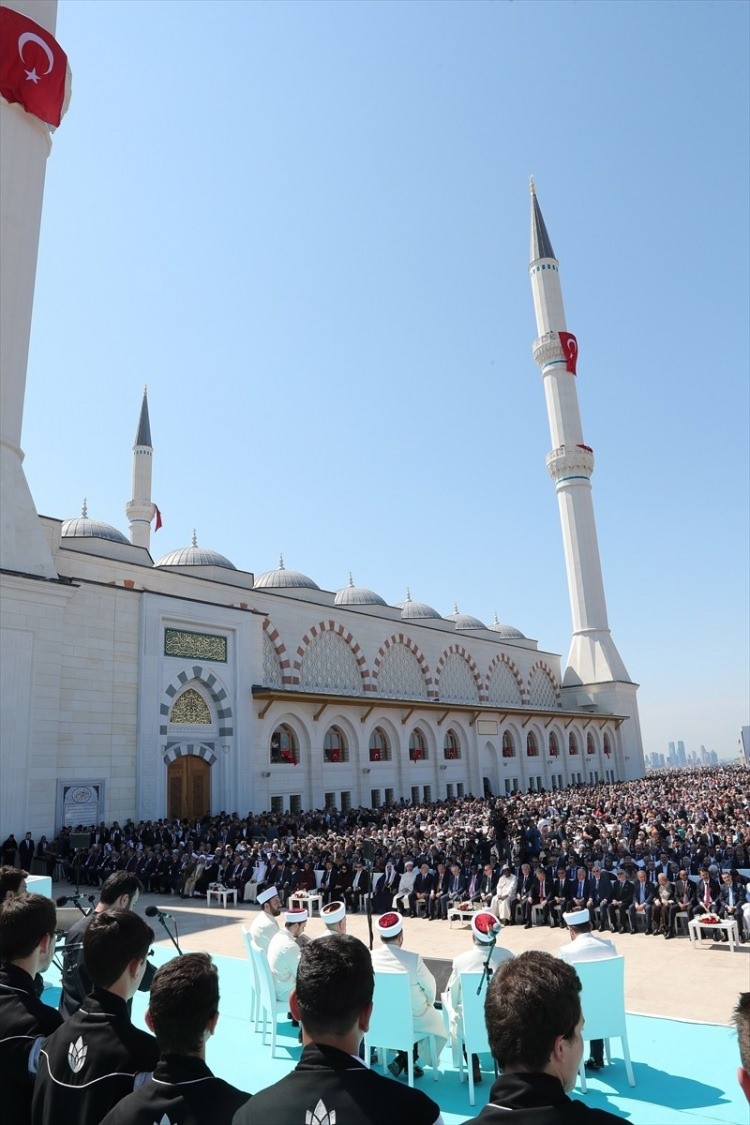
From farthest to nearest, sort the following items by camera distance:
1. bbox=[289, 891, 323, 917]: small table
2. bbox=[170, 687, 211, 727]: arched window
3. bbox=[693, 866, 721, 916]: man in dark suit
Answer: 1. bbox=[170, 687, 211, 727]: arched window
2. bbox=[289, 891, 323, 917]: small table
3. bbox=[693, 866, 721, 916]: man in dark suit

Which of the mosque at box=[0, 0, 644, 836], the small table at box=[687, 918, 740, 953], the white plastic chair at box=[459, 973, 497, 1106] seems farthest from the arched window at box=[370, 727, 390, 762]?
the white plastic chair at box=[459, 973, 497, 1106]

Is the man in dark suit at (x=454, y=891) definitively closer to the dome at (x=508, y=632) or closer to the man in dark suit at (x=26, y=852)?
the man in dark suit at (x=26, y=852)

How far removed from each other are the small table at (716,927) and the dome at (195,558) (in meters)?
18.4

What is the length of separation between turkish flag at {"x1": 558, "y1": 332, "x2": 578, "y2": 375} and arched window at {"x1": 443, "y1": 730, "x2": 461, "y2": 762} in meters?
20.1

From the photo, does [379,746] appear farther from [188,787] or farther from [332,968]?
[332,968]

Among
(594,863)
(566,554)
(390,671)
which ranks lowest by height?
(594,863)

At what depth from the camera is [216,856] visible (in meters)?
13.3

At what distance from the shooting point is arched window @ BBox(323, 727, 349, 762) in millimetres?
24561

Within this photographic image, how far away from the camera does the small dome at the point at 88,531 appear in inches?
893

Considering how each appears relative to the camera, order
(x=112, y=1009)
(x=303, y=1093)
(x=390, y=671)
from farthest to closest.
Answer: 1. (x=390, y=671)
2. (x=112, y=1009)
3. (x=303, y=1093)

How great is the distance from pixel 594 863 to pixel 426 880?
100.0 inches

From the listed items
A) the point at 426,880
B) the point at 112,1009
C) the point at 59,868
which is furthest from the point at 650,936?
the point at 59,868

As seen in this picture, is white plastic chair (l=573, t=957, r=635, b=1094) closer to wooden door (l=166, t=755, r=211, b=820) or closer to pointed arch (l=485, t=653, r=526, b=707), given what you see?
wooden door (l=166, t=755, r=211, b=820)

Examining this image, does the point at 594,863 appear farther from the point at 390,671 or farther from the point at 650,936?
the point at 390,671
